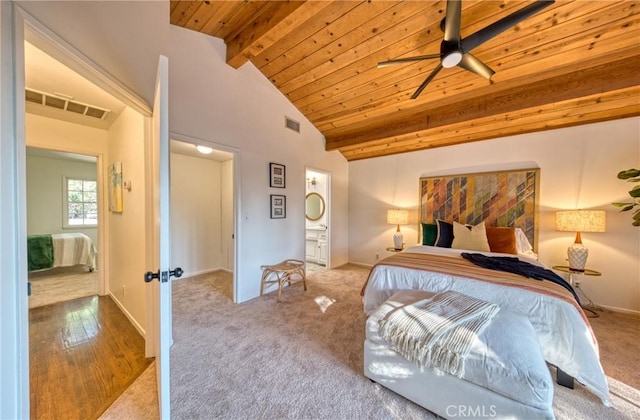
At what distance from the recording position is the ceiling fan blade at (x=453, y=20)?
5.18ft

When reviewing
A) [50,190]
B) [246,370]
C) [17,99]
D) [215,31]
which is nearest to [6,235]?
[17,99]

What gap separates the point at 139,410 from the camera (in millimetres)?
1463

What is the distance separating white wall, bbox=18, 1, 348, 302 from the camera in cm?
135

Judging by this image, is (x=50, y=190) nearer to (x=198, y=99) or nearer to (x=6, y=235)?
(x=198, y=99)

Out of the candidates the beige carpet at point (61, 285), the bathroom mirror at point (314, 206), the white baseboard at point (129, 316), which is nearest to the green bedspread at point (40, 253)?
the beige carpet at point (61, 285)

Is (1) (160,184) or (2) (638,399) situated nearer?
(1) (160,184)

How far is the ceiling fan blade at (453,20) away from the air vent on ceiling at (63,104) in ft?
11.2

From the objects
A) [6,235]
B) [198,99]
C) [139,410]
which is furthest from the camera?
[198,99]

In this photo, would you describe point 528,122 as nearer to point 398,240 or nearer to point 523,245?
point 523,245

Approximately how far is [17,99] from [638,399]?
3.69 metres

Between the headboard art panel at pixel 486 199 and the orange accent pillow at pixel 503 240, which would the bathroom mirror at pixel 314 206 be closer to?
the headboard art panel at pixel 486 199

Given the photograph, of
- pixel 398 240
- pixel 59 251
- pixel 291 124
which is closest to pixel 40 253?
pixel 59 251

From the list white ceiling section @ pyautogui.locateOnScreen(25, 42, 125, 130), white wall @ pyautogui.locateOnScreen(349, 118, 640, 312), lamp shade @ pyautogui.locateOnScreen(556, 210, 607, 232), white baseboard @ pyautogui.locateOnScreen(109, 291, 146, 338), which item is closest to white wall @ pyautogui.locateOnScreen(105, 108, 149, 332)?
white baseboard @ pyautogui.locateOnScreen(109, 291, 146, 338)

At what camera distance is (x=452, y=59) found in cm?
186
